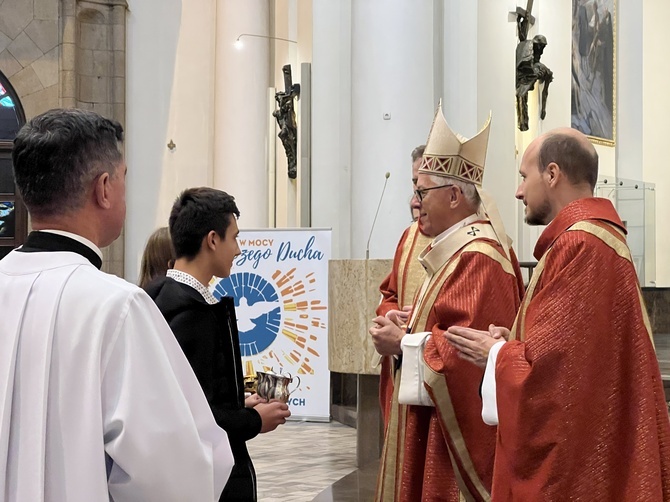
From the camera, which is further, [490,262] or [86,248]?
[490,262]

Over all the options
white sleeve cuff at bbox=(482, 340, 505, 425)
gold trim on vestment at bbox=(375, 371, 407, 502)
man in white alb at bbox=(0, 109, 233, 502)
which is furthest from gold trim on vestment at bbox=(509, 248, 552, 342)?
man in white alb at bbox=(0, 109, 233, 502)

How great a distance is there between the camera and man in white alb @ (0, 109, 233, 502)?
169cm

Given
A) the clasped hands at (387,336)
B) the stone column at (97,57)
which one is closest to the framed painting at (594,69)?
the stone column at (97,57)

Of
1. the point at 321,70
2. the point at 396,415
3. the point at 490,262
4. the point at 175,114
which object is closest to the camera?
the point at 490,262

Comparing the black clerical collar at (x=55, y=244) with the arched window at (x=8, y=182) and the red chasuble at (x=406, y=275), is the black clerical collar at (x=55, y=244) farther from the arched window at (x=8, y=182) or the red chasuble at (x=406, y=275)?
the arched window at (x=8, y=182)

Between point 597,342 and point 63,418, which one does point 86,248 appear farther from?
point 597,342

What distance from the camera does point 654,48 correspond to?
1962cm

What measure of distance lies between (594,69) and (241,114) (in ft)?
19.3

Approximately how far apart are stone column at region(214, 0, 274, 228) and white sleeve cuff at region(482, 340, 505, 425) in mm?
10860

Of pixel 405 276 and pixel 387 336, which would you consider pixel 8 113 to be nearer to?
pixel 405 276

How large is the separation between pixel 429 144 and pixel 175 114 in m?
9.96

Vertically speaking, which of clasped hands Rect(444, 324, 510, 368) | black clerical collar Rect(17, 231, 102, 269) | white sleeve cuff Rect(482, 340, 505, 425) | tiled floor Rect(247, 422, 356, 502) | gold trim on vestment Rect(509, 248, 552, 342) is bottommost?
tiled floor Rect(247, 422, 356, 502)

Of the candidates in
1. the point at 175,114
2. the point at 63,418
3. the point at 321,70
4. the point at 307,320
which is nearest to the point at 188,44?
the point at 175,114

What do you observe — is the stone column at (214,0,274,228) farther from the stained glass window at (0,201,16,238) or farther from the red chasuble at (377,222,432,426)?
the red chasuble at (377,222,432,426)
